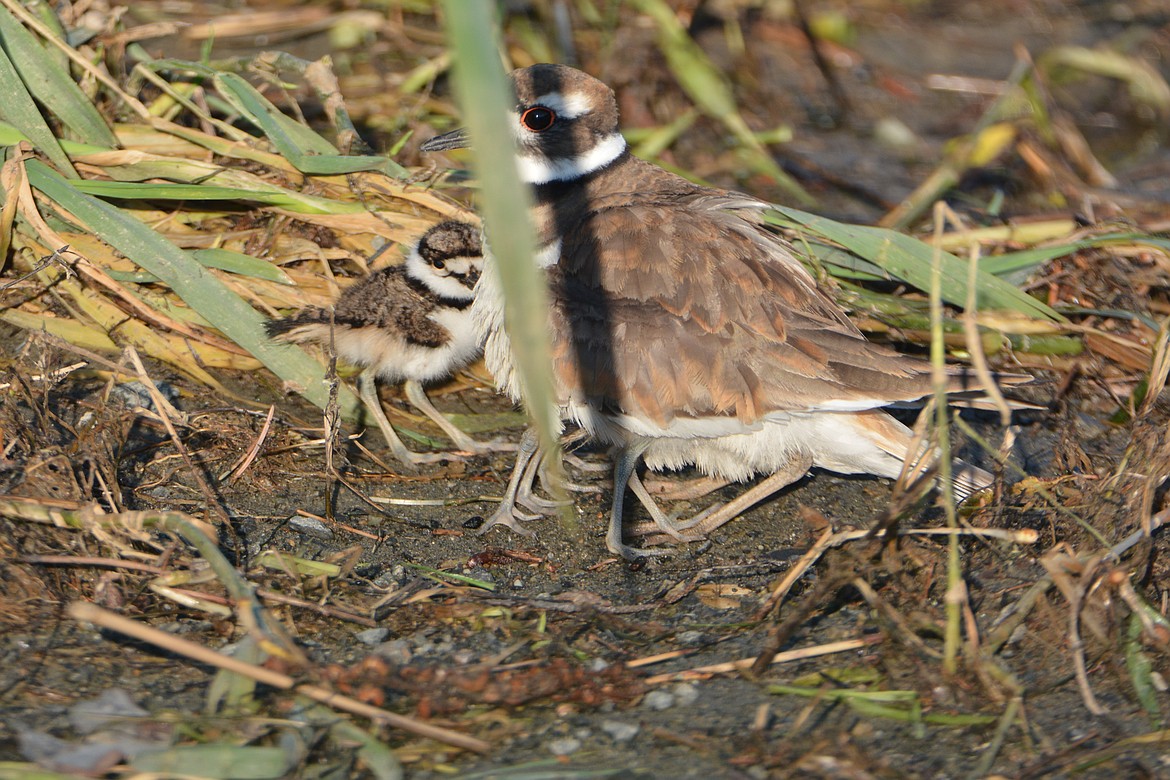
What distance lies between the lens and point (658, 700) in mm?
2924

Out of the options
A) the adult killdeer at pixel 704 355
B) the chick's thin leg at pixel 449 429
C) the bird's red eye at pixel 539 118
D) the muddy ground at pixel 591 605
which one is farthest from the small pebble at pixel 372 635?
the bird's red eye at pixel 539 118

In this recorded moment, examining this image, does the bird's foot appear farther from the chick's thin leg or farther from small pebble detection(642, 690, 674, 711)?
small pebble detection(642, 690, 674, 711)

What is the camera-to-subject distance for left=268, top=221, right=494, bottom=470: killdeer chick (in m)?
4.18

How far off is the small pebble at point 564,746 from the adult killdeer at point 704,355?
105 centimetres

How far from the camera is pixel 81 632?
302 cm

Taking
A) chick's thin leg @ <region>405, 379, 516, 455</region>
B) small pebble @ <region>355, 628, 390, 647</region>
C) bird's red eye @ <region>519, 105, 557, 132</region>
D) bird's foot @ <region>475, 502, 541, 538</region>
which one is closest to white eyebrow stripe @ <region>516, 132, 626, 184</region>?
bird's red eye @ <region>519, 105, 557, 132</region>

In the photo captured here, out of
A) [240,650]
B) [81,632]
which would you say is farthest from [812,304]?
[81,632]

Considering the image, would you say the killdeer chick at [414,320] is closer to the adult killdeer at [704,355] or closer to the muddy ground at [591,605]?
the muddy ground at [591,605]

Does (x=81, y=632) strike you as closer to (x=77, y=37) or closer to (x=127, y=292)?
(x=127, y=292)

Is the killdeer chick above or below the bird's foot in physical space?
above

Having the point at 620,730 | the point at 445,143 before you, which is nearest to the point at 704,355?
the point at 620,730

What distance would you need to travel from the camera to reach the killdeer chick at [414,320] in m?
4.18

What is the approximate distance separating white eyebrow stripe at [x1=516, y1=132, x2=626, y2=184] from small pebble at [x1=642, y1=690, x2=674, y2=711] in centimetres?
201

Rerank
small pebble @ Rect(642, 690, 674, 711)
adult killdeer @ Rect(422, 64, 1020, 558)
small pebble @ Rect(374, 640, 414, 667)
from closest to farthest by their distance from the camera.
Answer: small pebble @ Rect(642, 690, 674, 711), small pebble @ Rect(374, 640, 414, 667), adult killdeer @ Rect(422, 64, 1020, 558)
